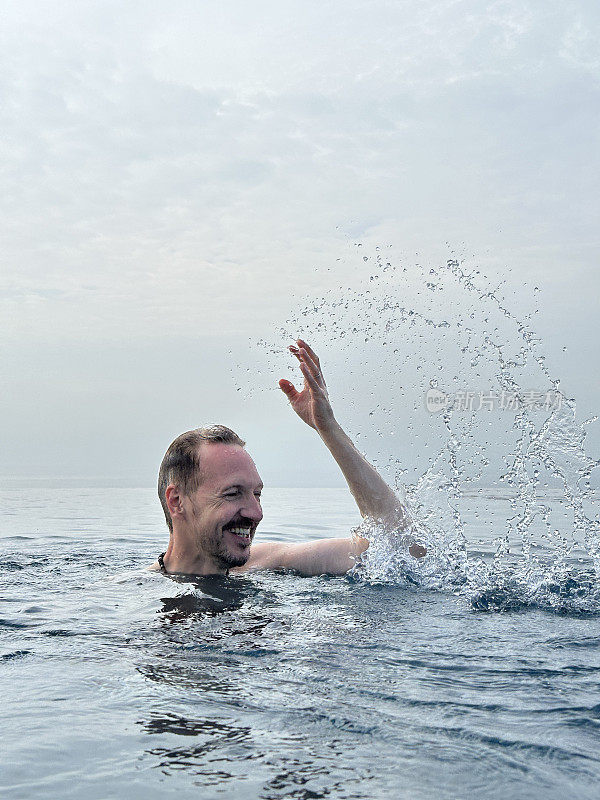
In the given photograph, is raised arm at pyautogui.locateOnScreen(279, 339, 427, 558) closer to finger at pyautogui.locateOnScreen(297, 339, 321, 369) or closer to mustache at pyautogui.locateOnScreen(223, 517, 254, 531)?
finger at pyautogui.locateOnScreen(297, 339, 321, 369)

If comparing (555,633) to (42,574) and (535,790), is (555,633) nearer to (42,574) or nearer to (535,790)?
(535,790)

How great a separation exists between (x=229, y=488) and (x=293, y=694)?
7.24 feet

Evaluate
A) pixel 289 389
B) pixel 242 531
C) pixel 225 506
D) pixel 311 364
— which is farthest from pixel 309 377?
pixel 242 531

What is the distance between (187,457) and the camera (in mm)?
4973

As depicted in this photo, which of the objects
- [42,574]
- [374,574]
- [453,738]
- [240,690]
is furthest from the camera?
[42,574]

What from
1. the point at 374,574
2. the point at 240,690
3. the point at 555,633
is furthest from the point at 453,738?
the point at 374,574

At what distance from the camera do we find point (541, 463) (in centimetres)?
547

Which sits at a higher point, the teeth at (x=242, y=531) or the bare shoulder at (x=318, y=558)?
the teeth at (x=242, y=531)

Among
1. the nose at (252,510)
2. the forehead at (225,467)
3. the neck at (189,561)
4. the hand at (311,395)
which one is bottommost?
the neck at (189,561)

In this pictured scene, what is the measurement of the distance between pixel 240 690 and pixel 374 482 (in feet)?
7.85

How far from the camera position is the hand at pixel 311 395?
15.8 ft

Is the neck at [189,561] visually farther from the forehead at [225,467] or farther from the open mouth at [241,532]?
the forehead at [225,467]

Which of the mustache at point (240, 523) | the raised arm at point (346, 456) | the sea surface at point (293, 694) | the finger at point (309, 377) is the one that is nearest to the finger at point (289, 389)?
the raised arm at point (346, 456)

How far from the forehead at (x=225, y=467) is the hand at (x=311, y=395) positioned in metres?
0.48
